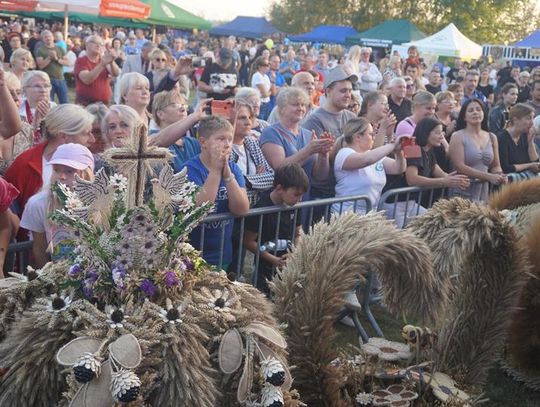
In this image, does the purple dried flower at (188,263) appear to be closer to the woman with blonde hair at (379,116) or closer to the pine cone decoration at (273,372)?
the pine cone decoration at (273,372)

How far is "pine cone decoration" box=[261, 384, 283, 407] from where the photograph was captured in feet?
6.64

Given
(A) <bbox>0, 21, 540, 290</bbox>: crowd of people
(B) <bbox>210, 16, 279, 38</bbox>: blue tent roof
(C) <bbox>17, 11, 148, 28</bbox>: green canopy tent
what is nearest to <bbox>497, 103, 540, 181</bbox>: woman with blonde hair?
(A) <bbox>0, 21, 540, 290</bbox>: crowd of people

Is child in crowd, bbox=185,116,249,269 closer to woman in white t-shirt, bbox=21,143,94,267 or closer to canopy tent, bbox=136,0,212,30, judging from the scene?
woman in white t-shirt, bbox=21,143,94,267

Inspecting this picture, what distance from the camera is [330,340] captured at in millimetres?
2465

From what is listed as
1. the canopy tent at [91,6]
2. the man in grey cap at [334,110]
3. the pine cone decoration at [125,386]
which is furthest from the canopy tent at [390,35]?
the pine cone decoration at [125,386]

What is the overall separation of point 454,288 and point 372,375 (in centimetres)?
78

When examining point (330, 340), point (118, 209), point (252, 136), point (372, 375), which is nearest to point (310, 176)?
point (252, 136)

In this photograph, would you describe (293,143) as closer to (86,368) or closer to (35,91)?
(35,91)

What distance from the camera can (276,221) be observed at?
4.66 metres

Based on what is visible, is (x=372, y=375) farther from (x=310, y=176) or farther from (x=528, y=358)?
(x=310, y=176)

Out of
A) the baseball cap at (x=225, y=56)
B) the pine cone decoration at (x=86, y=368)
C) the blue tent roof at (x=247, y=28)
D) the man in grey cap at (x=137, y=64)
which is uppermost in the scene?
the blue tent roof at (x=247, y=28)

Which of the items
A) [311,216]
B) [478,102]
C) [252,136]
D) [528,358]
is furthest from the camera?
[478,102]

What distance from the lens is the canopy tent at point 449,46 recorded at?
27.9 m

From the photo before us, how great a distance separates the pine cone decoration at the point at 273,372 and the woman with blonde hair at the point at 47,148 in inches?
90.5
